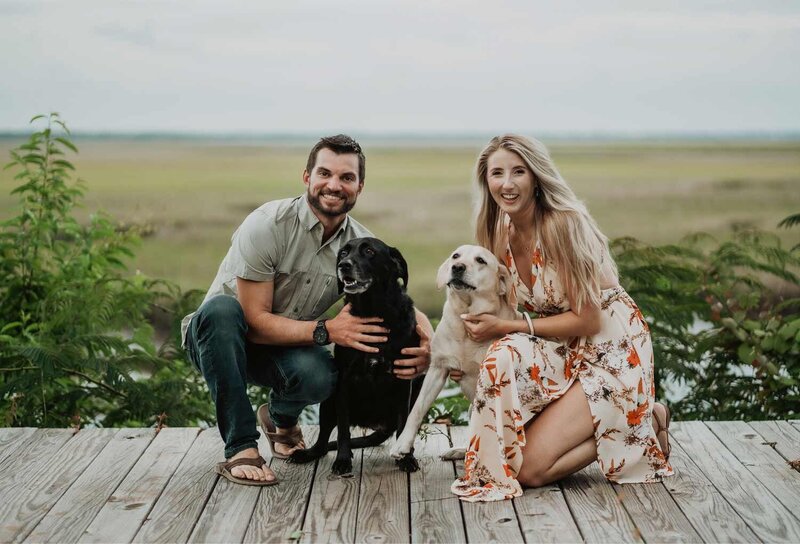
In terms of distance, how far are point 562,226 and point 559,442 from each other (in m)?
0.81

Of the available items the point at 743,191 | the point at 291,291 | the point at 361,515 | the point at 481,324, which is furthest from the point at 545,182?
the point at 743,191

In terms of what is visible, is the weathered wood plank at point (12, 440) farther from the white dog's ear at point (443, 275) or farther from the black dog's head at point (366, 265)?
the white dog's ear at point (443, 275)

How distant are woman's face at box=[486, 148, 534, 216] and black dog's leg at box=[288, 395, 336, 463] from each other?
106 cm

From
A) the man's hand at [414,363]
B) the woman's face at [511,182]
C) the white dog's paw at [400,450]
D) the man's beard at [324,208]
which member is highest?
the woman's face at [511,182]

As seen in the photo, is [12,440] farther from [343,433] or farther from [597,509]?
[597,509]

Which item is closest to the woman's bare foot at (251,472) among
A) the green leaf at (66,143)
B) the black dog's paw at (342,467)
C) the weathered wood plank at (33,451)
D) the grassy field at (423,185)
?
the black dog's paw at (342,467)

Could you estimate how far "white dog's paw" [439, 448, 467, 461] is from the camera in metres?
3.73

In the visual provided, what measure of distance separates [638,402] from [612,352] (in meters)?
0.21

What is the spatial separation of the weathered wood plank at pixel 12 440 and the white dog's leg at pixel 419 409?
1631mm

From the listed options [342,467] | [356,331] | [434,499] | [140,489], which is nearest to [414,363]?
[356,331]

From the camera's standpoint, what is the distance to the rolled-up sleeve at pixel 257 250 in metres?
3.62

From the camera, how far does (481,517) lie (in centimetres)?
303

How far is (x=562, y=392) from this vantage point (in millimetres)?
3445

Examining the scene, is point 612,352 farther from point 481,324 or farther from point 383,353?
point 383,353
